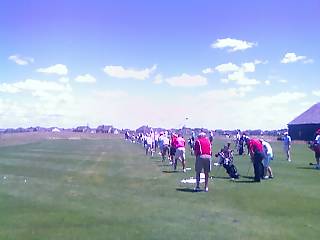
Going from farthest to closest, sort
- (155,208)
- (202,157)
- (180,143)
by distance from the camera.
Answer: (180,143) → (202,157) → (155,208)

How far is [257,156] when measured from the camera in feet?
71.6

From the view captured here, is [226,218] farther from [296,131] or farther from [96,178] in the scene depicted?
[296,131]

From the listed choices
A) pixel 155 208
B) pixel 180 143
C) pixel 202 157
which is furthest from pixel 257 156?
pixel 155 208

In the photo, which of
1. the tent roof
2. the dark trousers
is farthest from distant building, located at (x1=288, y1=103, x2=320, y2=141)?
the dark trousers

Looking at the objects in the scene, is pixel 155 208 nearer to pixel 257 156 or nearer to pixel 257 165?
pixel 257 165

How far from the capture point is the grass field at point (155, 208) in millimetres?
11711

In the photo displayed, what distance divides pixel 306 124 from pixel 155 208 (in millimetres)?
66336

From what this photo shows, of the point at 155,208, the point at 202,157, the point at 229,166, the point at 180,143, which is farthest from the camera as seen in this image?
the point at 180,143

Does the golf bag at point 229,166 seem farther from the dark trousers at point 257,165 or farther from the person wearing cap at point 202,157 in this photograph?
the person wearing cap at point 202,157

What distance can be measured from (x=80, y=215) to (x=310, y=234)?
5.92 meters

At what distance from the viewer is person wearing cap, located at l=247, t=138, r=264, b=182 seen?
2148cm

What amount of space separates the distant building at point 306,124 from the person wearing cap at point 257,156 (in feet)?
180

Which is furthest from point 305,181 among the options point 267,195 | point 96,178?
point 96,178

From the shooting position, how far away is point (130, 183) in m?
21.0
